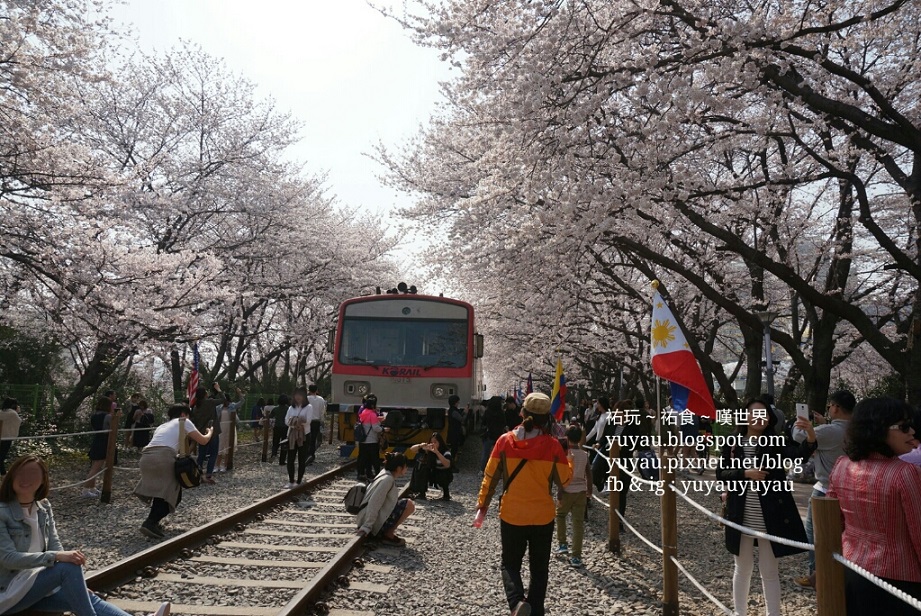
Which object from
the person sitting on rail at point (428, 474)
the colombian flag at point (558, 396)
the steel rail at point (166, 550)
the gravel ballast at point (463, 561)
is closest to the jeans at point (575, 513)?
the gravel ballast at point (463, 561)

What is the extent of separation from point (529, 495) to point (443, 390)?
29.4 feet

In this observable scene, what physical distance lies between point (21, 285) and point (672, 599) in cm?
1153

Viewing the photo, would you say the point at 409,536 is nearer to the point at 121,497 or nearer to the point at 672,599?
the point at 672,599

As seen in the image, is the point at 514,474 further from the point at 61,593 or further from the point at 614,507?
the point at 614,507

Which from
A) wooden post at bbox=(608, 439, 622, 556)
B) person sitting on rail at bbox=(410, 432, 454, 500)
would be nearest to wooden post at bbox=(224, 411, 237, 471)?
person sitting on rail at bbox=(410, 432, 454, 500)

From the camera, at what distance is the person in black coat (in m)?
4.49

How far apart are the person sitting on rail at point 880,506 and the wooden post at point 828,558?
0.77 feet

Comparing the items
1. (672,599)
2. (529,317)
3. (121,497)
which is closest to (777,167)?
(529,317)

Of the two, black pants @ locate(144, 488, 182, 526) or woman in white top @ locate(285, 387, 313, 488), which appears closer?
black pants @ locate(144, 488, 182, 526)

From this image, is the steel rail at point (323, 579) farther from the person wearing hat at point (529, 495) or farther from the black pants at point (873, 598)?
the black pants at point (873, 598)

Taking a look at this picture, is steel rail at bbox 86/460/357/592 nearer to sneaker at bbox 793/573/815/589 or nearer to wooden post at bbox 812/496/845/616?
sneaker at bbox 793/573/815/589

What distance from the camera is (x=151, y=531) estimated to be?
7277 mm

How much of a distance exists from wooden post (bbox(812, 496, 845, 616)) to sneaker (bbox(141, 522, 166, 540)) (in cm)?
644

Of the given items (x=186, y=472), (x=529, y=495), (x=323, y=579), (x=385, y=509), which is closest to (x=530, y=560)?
(x=529, y=495)
